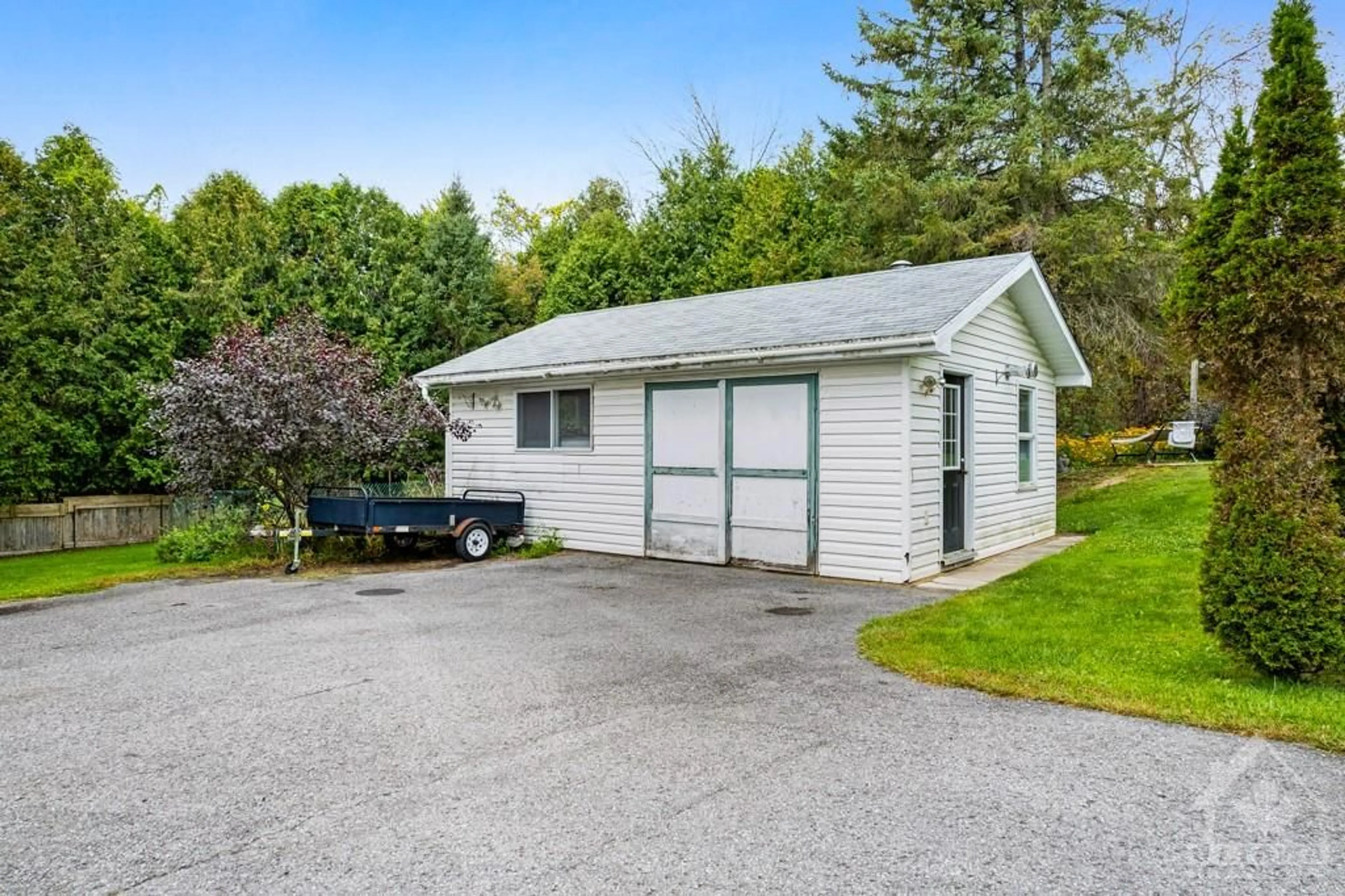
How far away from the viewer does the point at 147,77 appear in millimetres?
16562

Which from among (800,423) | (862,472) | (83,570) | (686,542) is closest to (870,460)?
(862,472)

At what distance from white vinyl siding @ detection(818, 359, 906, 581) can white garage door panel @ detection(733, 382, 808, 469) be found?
24 cm

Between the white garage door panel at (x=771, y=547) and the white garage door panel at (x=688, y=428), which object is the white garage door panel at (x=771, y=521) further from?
the white garage door panel at (x=688, y=428)

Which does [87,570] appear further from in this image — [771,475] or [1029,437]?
[1029,437]

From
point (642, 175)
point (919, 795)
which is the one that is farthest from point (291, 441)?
point (642, 175)

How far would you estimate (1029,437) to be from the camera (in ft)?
37.6

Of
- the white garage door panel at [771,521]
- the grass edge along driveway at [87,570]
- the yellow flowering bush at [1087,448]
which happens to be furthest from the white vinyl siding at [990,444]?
the grass edge along driveway at [87,570]

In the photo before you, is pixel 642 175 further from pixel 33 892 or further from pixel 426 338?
pixel 33 892

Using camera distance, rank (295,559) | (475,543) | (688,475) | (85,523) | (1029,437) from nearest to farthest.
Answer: (295,559) → (688,475) → (475,543) → (1029,437) → (85,523)

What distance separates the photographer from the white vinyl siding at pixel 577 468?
34.1 feet

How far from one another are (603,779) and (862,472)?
5.55 m

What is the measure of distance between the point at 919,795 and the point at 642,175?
1104 inches

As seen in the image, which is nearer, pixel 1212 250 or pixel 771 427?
pixel 1212 250

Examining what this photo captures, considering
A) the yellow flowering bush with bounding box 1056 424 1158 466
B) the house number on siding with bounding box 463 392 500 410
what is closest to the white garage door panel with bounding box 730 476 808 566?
the house number on siding with bounding box 463 392 500 410
